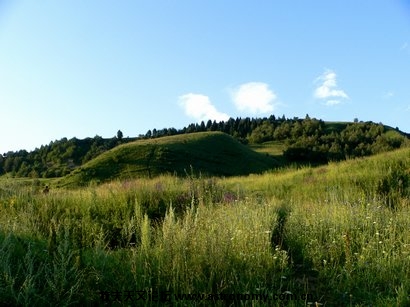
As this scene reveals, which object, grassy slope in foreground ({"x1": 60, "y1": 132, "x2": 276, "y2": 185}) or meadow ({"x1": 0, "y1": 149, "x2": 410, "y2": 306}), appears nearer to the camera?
meadow ({"x1": 0, "y1": 149, "x2": 410, "y2": 306})

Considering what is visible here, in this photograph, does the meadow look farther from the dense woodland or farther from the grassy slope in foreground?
the dense woodland

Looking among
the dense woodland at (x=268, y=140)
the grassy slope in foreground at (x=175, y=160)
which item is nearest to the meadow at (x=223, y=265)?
the grassy slope in foreground at (x=175, y=160)

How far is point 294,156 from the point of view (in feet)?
258

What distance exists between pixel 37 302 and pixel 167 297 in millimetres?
1331

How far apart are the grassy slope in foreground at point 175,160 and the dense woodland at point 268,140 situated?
1905cm

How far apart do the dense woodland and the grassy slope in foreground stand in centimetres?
1905

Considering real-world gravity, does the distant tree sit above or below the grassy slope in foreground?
above

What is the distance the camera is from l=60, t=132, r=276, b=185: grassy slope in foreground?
46.6 meters

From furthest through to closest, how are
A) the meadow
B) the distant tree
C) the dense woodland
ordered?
the distant tree
the dense woodland
the meadow

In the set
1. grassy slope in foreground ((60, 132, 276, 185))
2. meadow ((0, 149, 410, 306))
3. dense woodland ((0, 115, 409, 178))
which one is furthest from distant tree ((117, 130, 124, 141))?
meadow ((0, 149, 410, 306))

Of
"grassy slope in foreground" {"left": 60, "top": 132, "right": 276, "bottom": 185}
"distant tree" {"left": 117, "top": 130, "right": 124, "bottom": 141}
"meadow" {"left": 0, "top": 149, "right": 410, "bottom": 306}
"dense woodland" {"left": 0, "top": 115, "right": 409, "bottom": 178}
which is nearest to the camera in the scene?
"meadow" {"left": 0, "top": 149, "right": 410, "bottom": 306}

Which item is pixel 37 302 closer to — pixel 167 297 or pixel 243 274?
pixel 167 297

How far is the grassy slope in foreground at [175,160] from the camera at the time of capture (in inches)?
1833

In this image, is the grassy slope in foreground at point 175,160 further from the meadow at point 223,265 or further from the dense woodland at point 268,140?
the meadow at point 223,265
